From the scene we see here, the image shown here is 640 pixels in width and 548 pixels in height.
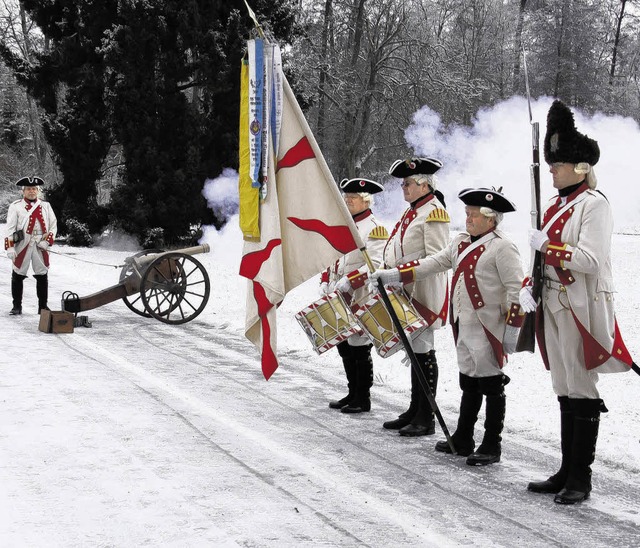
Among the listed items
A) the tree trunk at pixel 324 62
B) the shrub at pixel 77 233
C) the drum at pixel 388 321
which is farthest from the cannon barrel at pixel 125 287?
the tree trunk at pixel 324 62

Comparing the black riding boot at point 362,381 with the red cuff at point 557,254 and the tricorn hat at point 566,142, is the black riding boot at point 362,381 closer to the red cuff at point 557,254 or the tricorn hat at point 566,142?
the red cuff at point 557,254

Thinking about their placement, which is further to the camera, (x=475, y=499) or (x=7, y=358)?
(x=7, y=358)

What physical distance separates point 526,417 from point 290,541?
126 inches

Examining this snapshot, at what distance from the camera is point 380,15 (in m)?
24.0

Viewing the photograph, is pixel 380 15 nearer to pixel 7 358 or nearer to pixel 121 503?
pixel 7 358

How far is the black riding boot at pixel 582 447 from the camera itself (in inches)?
182

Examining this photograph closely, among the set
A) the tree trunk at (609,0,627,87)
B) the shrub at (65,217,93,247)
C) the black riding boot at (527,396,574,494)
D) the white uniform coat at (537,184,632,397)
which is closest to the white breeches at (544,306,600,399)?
the white uniform coat at (537,184,632,397)

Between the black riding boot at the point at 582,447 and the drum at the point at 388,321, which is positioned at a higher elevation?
the drum at the point at 388,321

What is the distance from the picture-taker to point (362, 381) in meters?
6.65

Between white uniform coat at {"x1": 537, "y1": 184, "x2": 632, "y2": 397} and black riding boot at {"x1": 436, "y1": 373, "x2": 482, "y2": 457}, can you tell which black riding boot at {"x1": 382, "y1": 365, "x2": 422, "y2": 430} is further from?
white uniform coat at {"x1": 537, "y1": 184, "x2": 632, "y2": 397}

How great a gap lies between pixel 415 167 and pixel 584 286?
1.75 metres

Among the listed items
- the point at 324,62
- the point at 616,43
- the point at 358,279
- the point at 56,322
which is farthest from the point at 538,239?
the point at 616,43

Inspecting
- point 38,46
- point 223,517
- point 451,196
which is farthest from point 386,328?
point 38,46

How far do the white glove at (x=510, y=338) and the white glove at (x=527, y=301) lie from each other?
0.43 metres
